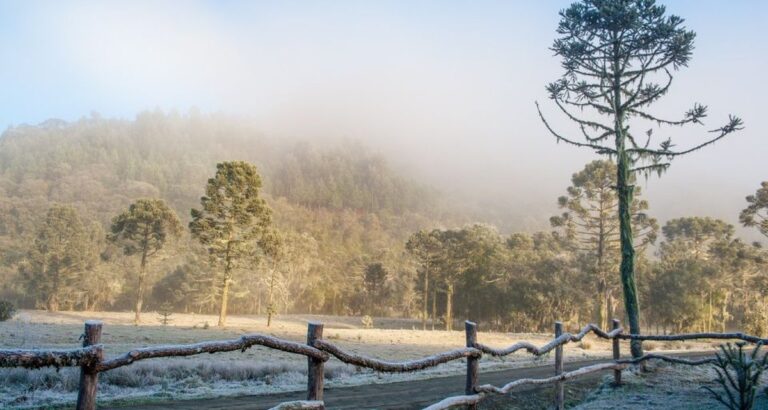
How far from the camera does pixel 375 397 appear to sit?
41.7ft

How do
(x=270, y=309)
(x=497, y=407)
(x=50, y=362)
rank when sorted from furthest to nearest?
(x=270, y=309) < (x=497, y=407) < (x=50, y=362)

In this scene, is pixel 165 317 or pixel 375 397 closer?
pixel 375 397

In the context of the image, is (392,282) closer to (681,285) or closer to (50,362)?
(681,285)

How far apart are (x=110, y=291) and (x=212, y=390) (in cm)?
7226

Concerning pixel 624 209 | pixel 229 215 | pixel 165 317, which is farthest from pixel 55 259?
pixel 624 209

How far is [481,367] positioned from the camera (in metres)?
19.5

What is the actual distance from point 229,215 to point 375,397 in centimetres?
3550

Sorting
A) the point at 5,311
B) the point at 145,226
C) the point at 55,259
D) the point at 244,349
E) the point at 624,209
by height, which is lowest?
the point at 5,311

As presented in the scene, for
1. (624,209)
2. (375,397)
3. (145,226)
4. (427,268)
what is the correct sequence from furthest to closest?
(427,268)
(145,226)
(624,209)
(375,397)

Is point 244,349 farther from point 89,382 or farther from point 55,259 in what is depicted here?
point 55,259

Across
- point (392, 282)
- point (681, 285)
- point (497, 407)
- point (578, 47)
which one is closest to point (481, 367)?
point (497, 407)

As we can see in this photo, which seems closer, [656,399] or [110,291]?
[656,399]

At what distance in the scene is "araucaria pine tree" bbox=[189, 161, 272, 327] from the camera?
1772 inches

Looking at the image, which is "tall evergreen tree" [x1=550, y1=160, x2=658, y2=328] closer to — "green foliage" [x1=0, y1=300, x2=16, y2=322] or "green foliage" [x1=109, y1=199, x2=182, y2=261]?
"green foliage" [x1=109, y1=199, x2=182, y2=261]
